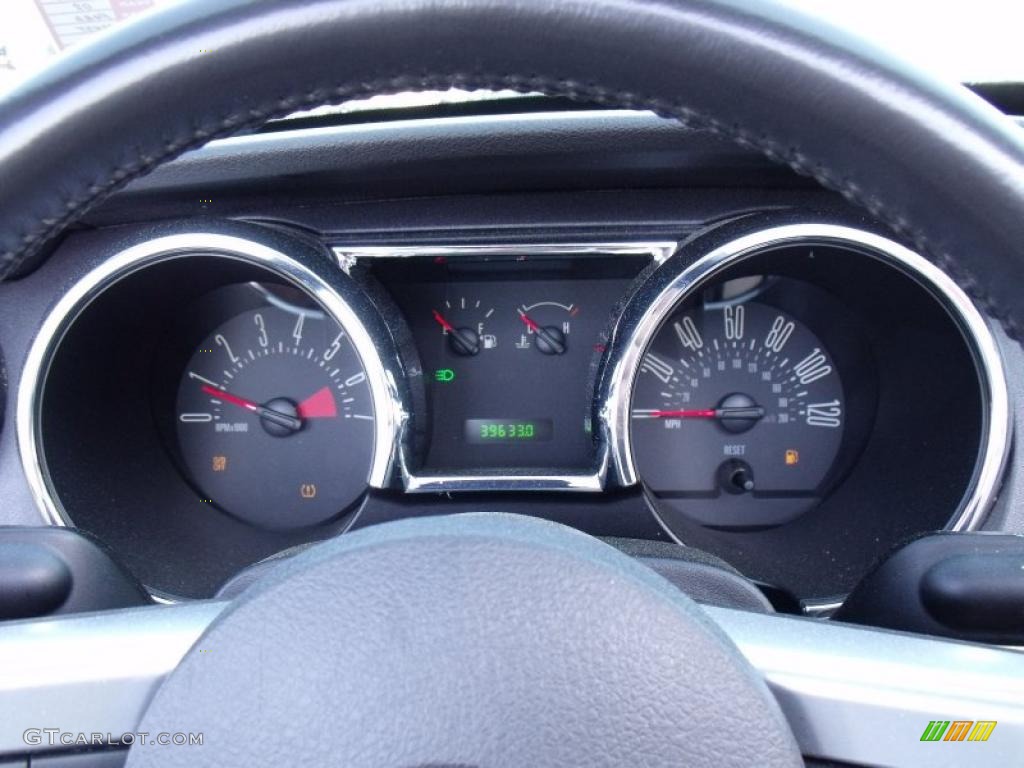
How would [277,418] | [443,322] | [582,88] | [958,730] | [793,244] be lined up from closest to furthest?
[582,88] < [958,730] < [793,244] < [443,322] < [277,418]

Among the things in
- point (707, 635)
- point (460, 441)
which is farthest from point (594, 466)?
point (707, 635)

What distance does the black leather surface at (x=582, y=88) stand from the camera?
0.61 metres

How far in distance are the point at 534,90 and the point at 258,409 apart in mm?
1855

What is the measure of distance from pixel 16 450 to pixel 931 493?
192cm

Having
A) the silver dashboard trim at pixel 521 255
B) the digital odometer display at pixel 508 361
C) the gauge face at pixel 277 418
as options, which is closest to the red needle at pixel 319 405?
the gauge face at pixel 277 418

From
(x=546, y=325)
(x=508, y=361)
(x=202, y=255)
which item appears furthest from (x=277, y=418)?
(x=546, y=325)

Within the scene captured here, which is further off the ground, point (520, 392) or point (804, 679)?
point (520, 392)

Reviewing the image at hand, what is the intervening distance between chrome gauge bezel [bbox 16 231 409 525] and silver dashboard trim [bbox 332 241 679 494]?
0.08 m

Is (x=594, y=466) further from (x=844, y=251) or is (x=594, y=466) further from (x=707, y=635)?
(x=707, y=635)

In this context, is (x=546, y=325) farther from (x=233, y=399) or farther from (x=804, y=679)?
(x=804, y=679)

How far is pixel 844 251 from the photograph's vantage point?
2055 millimetres

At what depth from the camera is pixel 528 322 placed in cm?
227

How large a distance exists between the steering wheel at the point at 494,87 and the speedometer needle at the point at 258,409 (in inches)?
64.2

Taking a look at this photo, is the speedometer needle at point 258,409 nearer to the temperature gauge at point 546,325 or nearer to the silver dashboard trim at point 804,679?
the temperature gauge at point 546,325
